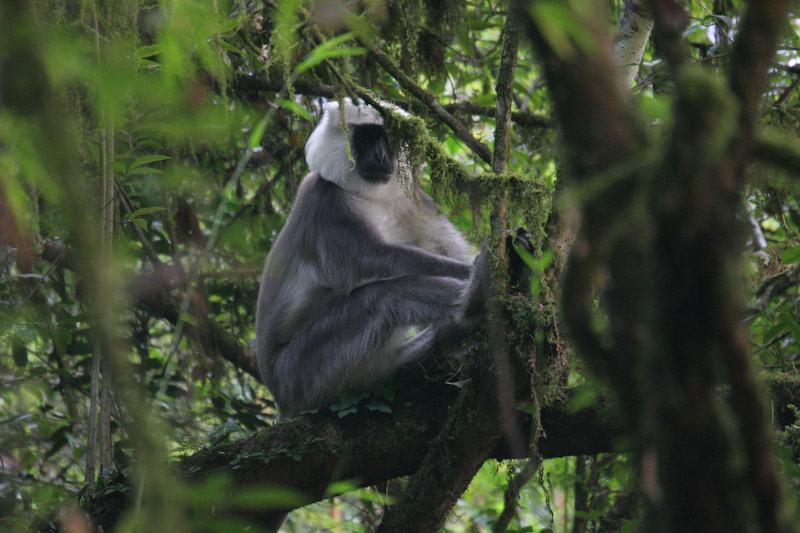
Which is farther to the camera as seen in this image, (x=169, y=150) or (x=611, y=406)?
(x=169, y=150)

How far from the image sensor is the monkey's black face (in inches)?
178

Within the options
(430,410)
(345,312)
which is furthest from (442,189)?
(345,312)

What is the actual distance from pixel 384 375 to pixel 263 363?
43.7 inches

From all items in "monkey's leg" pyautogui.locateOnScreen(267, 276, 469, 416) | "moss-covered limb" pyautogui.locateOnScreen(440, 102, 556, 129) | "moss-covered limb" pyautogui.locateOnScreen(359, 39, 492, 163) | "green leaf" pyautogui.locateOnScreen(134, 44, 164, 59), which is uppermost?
"moss-covered limb" pyautogui.locateOnScreen(440, 102, 556, 129)

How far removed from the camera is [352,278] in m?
4.44

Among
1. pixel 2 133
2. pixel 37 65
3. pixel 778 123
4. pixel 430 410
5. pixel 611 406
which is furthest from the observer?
pixel 778 123

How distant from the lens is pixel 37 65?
841mm

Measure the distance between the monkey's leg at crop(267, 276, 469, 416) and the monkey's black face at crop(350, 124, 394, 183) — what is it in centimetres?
74

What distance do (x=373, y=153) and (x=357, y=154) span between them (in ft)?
0.43

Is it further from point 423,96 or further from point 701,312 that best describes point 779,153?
point 423,96

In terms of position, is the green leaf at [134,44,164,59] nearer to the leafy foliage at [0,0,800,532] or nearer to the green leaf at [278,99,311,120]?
the leafy foliage at [0,0,800,532]

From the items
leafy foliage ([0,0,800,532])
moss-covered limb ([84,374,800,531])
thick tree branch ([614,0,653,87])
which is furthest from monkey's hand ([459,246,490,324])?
thick tree branch ([614,0,653,87])

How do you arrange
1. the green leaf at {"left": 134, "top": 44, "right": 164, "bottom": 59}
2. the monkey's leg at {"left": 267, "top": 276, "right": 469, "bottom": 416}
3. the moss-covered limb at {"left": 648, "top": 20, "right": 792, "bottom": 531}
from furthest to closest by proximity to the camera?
the monkey's leg at {"left": 267, "top": 276, "right": 469, "bottom": 416}
the green leaf at {"left": 134, "top": 44, "right": 164, "bottom": 59}
the moss-covered limb at {"left": 648, "top": 20, "right": 792, "bottom": 531}

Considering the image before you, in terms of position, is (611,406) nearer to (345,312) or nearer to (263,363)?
(345,312)
